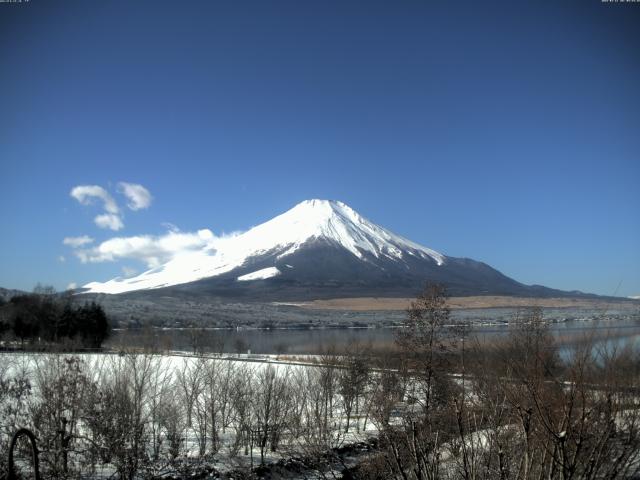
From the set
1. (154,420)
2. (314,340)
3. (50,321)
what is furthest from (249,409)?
(314,340)

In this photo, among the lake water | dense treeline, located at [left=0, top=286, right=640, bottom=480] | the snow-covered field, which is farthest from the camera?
the snow-covered field

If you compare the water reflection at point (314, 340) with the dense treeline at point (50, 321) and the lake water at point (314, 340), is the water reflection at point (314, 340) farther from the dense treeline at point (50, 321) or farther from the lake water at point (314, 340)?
the dense treeline at point (50, 321)

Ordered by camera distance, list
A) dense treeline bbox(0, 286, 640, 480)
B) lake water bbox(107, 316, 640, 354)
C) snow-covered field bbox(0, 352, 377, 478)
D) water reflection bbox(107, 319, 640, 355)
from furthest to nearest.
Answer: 1. snow-covered field bbox(0, 352, 377, 478)
2. dense treeline bbox(0, 286, 640, 480)
3. lake water bbox(107, 316, 640, 354)
4. water reflection bbox(107, 319, 640, 355)

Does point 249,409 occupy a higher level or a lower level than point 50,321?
lower

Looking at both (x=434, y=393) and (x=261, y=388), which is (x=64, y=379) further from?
(x=434, y=393)

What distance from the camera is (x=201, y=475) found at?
18484mm

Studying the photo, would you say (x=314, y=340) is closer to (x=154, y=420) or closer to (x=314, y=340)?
(x=314, y=340)

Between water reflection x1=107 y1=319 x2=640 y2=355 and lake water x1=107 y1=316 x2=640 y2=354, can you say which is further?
lake water x1=107 y1=316 x2=640 y2=354

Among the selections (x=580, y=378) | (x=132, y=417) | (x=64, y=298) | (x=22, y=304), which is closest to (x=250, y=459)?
(x=132, y=417)

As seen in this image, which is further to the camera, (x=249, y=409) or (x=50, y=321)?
(x=50, y=321)

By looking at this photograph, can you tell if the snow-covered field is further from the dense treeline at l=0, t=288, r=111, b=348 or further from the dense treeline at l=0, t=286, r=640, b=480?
the dense treeline at l=0, t=288, r=111, b=348

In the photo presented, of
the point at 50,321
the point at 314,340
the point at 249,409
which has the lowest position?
the point at 314,340

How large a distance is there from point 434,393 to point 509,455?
62.3 feet

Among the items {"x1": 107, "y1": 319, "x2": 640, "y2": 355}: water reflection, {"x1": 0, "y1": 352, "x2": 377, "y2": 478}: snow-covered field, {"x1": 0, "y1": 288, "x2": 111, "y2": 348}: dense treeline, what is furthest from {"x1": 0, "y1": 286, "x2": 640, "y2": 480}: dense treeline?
{"x1": 0, "y1": 288, "x2": 111, "y2": 348}: dense treeline
